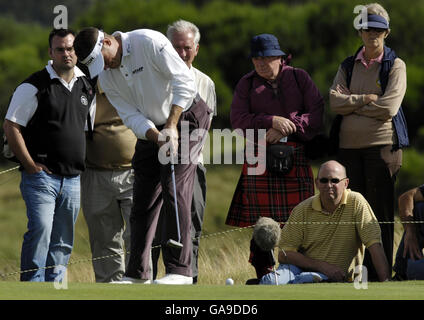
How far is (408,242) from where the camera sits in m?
8.07

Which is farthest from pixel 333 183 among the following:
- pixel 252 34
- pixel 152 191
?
pixel 252 34

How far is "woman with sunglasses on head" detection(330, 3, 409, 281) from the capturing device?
8242mm

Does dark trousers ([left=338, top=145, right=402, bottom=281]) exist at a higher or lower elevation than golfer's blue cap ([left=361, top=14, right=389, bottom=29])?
lower

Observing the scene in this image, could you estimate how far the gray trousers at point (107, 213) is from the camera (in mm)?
8875

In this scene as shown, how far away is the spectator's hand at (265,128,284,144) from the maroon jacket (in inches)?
1.8

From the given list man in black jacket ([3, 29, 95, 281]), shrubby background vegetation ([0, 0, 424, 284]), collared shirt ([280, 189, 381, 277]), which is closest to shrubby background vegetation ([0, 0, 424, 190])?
shrubby background vegetation ([0, 0, 424, 284])

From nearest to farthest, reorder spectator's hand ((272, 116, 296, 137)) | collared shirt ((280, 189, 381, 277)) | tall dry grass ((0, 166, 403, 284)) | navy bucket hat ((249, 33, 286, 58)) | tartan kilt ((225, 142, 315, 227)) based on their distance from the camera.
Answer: collared shirt ((280, 189, 381, 277)) < spectator's hand ((272, 116, 296, 137)) < navy bucket hat ((249, 33, 286, 58)) < tartan kilt ((225, 142, 315, 227)) < tall dry grass ((0, 166, 403, 284))

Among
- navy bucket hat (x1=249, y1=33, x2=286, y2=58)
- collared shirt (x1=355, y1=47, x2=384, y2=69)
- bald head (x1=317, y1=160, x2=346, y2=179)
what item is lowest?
bald head (x1=317, y1=160, x2=346, y2=179)

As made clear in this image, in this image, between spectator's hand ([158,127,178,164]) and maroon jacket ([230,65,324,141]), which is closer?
spectator's hand ([158,127,178,164])

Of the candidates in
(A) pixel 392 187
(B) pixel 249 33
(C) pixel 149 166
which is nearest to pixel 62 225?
(C) pixel 149 166

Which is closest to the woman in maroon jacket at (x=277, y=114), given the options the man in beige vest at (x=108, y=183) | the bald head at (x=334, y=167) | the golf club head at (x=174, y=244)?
the bald head at (x=334, y=167)

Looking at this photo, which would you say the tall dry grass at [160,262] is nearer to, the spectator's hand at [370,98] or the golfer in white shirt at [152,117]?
the golfer in white shirt at [152,117]

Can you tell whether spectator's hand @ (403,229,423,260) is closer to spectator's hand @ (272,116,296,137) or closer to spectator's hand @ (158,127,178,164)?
spectator's hand @ (272,116,296,137)
